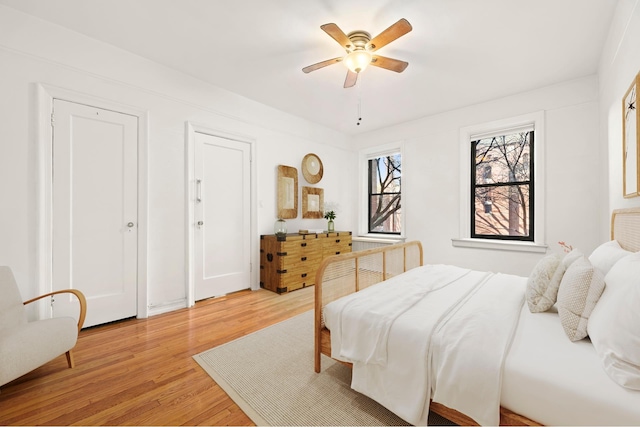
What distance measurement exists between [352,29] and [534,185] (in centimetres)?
301

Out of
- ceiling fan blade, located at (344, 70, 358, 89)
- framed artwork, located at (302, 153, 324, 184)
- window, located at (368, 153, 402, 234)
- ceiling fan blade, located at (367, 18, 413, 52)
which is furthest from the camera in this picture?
window, located at (368, 153, 402, 234)

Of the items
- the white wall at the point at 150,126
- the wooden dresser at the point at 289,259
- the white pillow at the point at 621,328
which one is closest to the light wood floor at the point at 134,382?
the white wall at the point at 150,126

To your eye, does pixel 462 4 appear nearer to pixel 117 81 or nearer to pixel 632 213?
pixel 632 213

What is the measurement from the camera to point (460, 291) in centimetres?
186

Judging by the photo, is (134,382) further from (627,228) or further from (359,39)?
(627,228)

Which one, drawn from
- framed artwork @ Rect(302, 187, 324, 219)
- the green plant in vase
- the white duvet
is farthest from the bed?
the green plant in vase

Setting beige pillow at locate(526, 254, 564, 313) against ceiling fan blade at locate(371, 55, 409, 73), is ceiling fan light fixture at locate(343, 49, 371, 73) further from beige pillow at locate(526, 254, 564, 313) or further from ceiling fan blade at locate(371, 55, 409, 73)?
beige pillow at locate(526, 254, 564, 313)

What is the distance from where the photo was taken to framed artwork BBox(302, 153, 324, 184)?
4.39 metres

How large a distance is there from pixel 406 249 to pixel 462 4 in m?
2.12

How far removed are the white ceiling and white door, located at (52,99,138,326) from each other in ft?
2.66

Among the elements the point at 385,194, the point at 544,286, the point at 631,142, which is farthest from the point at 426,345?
the point at 385,194

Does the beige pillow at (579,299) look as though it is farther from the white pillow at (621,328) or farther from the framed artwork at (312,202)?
the framed artwork at (312,202)

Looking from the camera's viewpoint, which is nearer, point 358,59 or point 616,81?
point 616,81

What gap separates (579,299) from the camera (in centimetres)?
125
